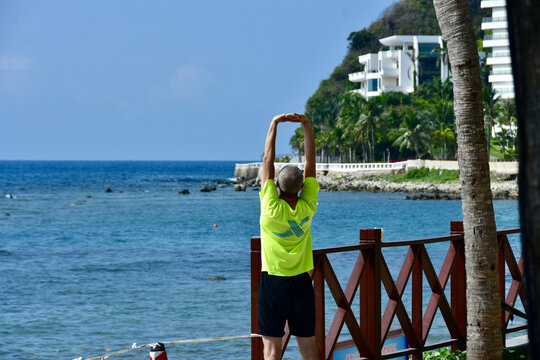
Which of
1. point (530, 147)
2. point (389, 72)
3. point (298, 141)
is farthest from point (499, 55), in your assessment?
point (530, 147)

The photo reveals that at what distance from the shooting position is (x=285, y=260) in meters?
4.32

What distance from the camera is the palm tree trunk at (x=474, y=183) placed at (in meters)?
4.96

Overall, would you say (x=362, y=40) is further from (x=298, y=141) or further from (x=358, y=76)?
(x=298, y=141)

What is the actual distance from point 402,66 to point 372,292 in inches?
3852

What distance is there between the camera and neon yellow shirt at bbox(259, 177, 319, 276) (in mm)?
4250

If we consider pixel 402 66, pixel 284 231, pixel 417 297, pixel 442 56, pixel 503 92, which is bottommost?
pixel 417 297

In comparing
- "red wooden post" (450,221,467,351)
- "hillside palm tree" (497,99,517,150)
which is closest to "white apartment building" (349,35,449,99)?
"hillside palm tree" (497,99,517,150)

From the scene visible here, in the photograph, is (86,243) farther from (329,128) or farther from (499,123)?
(329,128)

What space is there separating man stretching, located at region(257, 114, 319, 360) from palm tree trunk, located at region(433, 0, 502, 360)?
1272mm

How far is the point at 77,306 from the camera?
1742 cm

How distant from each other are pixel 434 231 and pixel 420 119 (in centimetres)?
4266

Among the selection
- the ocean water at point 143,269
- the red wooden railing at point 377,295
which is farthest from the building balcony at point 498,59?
the red wooden railing at point 377,295

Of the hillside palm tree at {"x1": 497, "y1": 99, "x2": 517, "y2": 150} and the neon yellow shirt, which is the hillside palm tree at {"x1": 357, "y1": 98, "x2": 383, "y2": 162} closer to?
the hillside palm tree at {"x1": 497, "y1": 99, "x2": 517, "y2": 150}

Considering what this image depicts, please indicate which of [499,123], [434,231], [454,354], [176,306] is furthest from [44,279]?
[499,123]
